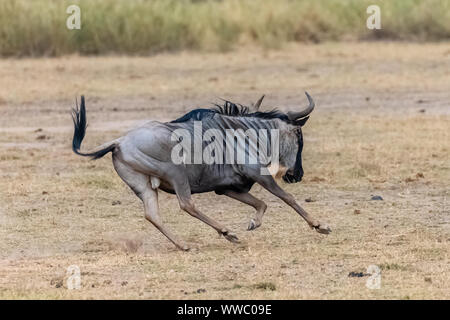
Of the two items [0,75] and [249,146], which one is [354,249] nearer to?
[249,146]

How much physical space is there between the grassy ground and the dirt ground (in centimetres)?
157

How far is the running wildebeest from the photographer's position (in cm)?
688

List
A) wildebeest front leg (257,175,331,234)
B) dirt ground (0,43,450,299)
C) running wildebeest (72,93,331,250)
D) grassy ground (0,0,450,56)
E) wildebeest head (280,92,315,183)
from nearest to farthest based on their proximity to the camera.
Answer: dirt ground (0,43,450,299), running wildebeest (72,93,331,250), wildebeest front leg (257,175,331,234), wildebeest head (280,92,315,183), grassy ground (0,0,450,56)

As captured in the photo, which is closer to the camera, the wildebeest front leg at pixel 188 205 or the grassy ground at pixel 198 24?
the wildebeest front leg at pixel 188 205

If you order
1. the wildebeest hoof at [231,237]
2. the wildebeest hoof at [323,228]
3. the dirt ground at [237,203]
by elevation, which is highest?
the wildebeest hoof at [323,228]

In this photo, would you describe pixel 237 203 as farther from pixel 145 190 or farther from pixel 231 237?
pixel 145 190

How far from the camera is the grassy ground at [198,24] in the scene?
60.4 ft

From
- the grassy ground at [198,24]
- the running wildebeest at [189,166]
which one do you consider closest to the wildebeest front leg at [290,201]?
the running wildebeest at [189,166]

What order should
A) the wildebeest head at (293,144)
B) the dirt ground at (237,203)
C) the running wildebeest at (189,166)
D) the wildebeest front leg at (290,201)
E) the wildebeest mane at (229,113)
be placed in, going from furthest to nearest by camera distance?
the wildebeest head at (293,144), the wildebeest mane at (229,113), the wildebeest front leg at (290,201), the running wildebeest at (189,166), the dirt ground at (237,203)

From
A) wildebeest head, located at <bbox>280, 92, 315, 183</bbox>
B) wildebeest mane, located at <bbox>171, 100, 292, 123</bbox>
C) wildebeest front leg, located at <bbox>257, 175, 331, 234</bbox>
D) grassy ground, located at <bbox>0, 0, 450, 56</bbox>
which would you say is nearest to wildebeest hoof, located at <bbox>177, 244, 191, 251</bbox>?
wildebeest front leg, located at <bbox>257, 175, 331, 234</bbox>

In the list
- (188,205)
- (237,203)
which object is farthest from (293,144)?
(237,203)

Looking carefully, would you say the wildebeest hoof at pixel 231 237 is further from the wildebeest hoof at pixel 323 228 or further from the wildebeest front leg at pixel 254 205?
the wildebeest hoof at pixel 323 228

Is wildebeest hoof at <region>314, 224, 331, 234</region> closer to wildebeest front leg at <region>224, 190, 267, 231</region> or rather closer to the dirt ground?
the dirt ground

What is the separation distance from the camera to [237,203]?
8.56 meters
